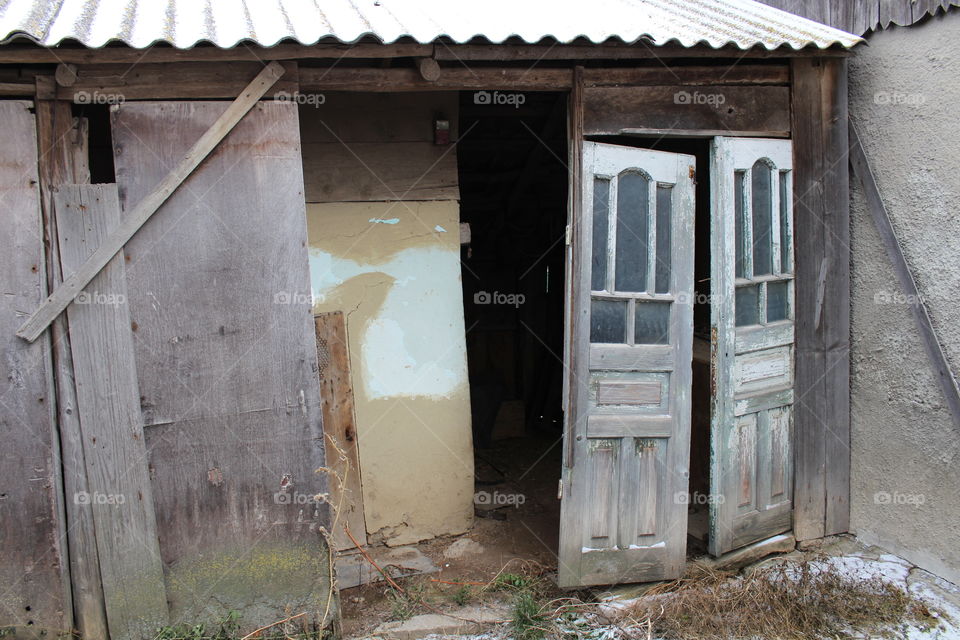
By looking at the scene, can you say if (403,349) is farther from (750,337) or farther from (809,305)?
(809,305)

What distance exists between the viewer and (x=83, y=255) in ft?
12.3

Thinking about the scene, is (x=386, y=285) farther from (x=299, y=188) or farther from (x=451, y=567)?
(x=451, y=567)

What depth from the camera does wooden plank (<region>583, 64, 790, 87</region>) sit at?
14.7ft

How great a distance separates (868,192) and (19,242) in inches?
203

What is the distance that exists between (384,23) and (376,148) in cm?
137

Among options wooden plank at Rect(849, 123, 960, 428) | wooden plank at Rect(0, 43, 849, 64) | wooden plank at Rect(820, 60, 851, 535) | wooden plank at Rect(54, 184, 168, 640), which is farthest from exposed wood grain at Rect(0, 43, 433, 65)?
wooden plank at Rect(849, 123, 960, 428)

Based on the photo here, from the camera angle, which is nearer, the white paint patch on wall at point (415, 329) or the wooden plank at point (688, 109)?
the wooden plank at point (688, 109)

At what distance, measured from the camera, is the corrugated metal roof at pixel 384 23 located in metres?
3.61

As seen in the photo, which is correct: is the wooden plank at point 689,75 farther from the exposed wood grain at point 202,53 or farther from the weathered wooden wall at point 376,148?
the weathered wooden wall at point 376,148

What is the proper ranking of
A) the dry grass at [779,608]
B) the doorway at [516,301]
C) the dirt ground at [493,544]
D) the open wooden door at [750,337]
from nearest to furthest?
the dry grass at [779,608] < the open wooden door at [750,337] < the dirt ground at [493,544] < the doorway at [516,301]

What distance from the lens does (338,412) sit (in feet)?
17.4

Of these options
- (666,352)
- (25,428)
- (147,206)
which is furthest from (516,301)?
(25,428)

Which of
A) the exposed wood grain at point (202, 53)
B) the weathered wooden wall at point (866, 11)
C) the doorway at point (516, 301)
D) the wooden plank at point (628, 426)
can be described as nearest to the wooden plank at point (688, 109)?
the weathered wooden wall at point (866, 11)

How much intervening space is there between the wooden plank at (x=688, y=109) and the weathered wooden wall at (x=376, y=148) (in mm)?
1416
